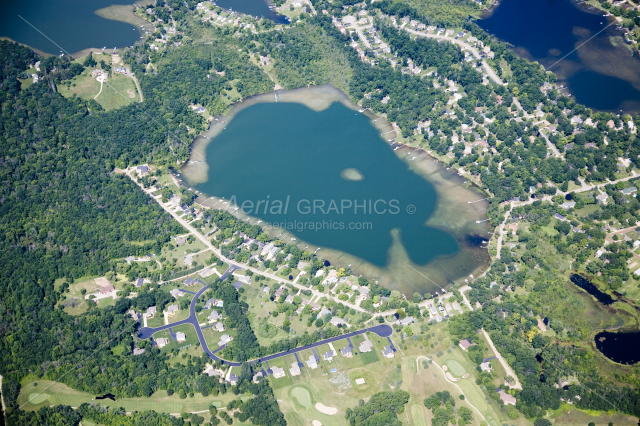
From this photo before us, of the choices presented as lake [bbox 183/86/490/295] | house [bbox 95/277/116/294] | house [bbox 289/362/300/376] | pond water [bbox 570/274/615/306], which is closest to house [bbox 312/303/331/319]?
house [bbox 289/362/300/376]

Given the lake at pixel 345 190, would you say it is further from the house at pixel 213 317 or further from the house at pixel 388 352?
the house at pixel 213 317

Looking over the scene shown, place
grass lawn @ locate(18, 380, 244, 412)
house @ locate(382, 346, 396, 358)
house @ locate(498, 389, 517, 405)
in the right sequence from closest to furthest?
grass lawn @ locate(18, 380, 244, 412) < house @ locate(498, 389, 517, 405) < house @ locate(382, 346, 396, 358)

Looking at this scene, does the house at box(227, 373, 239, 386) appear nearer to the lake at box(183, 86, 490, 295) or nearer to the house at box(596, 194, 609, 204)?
the lake at box(183, 86, 490, 295)

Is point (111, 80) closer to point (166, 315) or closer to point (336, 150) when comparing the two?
point (336, 150)

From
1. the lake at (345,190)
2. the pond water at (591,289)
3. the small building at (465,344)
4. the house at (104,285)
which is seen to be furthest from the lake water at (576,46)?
the house at (104,285)

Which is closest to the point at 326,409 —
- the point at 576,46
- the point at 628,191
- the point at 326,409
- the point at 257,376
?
the point at 326,409

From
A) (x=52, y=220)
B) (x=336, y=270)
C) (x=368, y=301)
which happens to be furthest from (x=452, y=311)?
(x=52, y=220)

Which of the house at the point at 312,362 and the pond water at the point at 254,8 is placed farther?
the pond water at the point at 254,8
